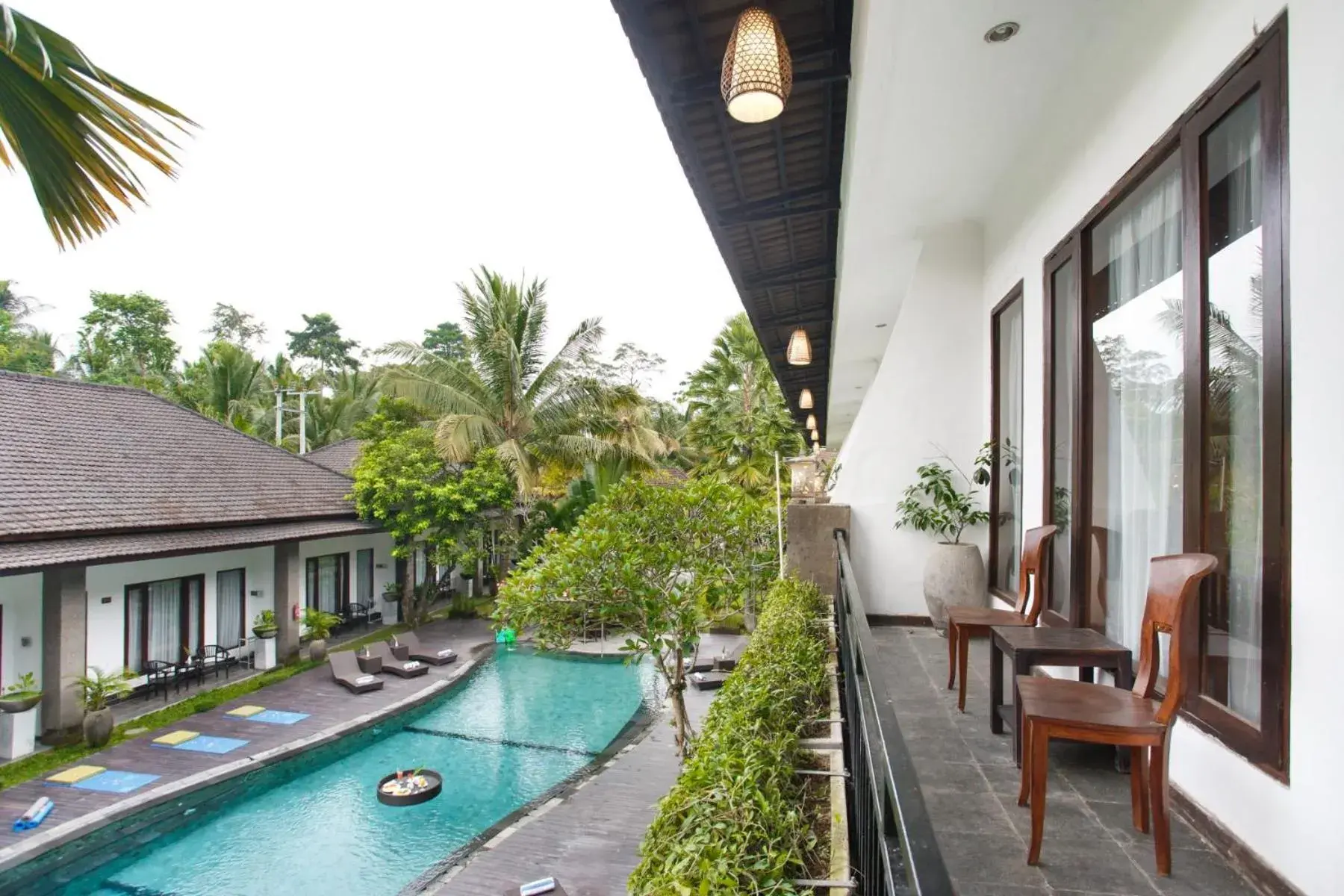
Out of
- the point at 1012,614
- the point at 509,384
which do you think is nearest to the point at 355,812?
the point at 1012,614

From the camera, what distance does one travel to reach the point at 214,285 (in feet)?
173

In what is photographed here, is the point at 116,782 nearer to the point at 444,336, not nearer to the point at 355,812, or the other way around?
the point at 355,812

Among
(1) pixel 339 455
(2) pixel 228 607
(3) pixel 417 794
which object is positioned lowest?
(3) pixel 417 794

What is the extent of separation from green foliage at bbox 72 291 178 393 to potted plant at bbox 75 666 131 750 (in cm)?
2414

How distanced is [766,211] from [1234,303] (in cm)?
325

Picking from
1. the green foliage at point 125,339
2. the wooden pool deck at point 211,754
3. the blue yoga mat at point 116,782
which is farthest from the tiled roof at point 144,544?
the green foliage at point 125,339

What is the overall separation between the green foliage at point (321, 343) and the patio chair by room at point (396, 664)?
35.4 meters

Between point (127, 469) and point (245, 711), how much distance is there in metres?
4.83

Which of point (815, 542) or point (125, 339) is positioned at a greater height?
point (125, 339)

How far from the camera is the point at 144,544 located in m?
10.4

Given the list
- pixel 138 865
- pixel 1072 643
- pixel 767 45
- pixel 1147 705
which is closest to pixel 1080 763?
pixel 1072 643

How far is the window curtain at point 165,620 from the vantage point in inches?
470

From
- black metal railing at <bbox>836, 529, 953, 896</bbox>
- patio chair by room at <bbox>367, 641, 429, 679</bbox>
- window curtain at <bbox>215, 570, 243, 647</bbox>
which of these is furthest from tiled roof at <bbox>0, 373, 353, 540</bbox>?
black metal railing at <bbox>836, 529, 953, 896</bbox>

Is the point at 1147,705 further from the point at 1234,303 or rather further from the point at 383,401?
the point at 383,401
